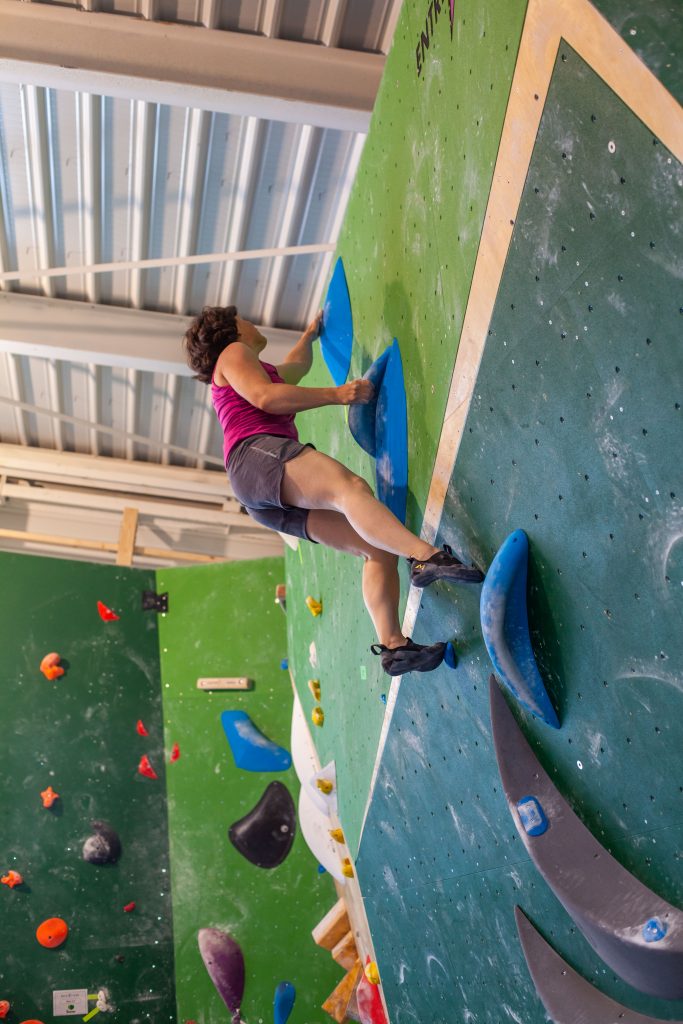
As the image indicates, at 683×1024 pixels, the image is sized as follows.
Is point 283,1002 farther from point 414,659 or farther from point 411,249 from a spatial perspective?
point 411,249

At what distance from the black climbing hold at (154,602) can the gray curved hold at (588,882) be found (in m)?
3.58

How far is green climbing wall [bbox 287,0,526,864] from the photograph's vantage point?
6.70 ft

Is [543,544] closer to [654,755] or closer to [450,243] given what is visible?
[654,755]

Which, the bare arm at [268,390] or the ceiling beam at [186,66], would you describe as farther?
the ceiling beam at [186,66]

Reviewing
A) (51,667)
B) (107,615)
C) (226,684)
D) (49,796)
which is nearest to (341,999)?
(226,684)

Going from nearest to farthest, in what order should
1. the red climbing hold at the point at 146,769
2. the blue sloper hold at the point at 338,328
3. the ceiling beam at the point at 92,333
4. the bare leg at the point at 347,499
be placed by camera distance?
the bare leg at the point at 347,499 < the blue sloper hold at the point at 338,328 < the red climbing hold at the point at 146,769 < the ceiling beam at the point at 92,333

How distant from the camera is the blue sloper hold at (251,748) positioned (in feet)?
16.1

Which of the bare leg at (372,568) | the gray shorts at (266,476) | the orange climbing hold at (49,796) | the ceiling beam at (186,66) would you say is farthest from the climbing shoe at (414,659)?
the orange climbing hold at (49,796)

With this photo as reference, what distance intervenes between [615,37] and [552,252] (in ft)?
1.18

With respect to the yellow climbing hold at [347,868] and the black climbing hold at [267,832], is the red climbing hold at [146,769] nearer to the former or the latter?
the black climbing hold at [267,832]

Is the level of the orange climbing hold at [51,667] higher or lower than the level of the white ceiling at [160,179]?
lower

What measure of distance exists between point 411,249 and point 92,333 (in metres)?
3.56

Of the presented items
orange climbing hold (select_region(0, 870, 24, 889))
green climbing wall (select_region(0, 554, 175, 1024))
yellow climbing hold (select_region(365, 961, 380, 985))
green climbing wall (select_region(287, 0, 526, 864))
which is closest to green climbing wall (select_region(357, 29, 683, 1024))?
green climbing wall (select_region(287, 0, 526, 864))

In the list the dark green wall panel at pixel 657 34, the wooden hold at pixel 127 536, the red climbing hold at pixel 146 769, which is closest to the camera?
the dark green wall panel at pixel 657 34
